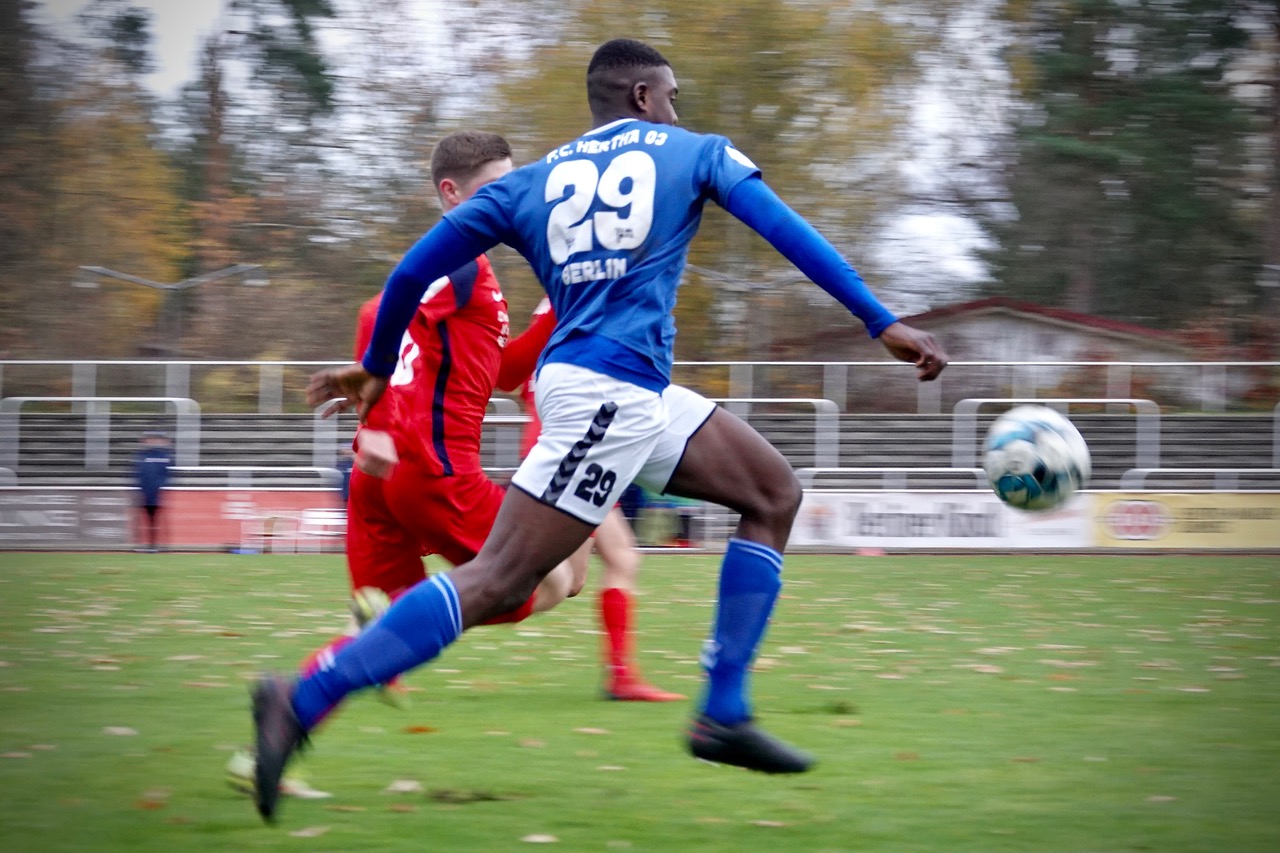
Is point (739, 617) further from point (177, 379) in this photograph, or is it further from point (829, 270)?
point (177, 379)

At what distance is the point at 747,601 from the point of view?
4262 mm

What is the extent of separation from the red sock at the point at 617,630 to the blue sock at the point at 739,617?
1964 mm

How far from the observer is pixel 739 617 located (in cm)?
425

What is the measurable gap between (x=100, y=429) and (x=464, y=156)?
73.2ft

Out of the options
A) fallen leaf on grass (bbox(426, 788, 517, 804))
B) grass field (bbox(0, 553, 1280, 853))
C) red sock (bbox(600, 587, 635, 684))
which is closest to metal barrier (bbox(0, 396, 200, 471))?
→ grass field (bbox(0, 553, 1280, 853))

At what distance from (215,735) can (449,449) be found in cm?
138

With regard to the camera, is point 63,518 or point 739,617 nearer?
point 739,617

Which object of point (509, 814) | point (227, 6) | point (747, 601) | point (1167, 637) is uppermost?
point (227, 6)

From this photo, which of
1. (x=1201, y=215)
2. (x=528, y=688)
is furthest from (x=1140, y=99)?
(x=528, y=688)

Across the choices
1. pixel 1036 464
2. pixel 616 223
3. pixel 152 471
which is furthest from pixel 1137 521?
pixel 616 223

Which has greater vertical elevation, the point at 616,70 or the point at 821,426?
the point at 616,70

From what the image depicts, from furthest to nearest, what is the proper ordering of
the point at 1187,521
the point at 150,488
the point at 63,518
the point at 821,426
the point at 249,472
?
the point at 821,426, the point at 249,472, the point at 1187,521, the point at 63,518, the point at 150,488

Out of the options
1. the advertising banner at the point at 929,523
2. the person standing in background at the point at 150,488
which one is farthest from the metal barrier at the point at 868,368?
the person standing in background at the point at 150,488

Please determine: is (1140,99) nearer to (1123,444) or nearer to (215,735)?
(1123,444)
